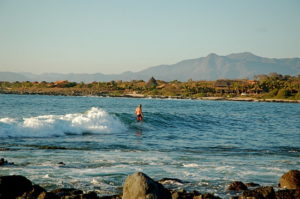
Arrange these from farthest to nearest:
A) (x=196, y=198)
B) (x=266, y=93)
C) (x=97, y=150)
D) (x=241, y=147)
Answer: (x=266, y=93) < (x=241, y=147) < (x=97, y=150) < (x=196, y=198)

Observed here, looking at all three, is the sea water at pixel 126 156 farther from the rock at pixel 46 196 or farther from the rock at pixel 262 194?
the rock at pixel 46 196

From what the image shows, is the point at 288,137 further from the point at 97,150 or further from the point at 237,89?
the point at 237,89

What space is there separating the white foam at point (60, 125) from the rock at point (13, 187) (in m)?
12.9

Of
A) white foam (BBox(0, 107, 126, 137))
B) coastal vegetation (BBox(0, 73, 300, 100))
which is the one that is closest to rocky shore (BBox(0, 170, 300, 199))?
white foam (BBox(0, 107, 126, 137))

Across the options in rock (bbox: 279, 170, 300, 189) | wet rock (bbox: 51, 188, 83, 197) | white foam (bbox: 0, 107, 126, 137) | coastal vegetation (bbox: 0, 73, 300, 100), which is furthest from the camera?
coastal vegetation (bbox: 0, 73, 300, 100)

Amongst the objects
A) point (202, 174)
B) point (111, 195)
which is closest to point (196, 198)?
point (111, 195)

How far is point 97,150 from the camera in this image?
18.4 metres

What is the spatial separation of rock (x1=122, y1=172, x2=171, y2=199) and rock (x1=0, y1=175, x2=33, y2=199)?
104 inches

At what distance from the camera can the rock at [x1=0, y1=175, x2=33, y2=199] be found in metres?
9.60

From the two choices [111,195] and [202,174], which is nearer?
A: [111,195]

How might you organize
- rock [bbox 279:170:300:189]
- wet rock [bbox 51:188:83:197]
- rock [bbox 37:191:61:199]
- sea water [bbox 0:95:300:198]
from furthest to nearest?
sea water [bbox 0:95:300:198], rock [bbox 279:170:300:189], wet rock [bbox 51:188:83:197], rock [bbox 37:191:61:199]

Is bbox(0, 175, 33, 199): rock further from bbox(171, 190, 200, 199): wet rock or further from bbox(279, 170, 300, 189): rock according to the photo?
bbox(279, 170, 300, 189): rock

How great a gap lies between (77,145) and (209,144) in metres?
7.03

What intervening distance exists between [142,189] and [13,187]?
3.29 m
